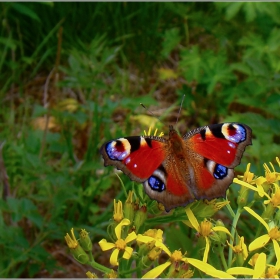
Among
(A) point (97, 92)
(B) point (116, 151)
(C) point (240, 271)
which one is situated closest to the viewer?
(C) point (240, 271)

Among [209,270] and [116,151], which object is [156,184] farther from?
[209,270]

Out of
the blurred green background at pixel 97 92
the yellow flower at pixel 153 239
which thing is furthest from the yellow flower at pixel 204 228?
the blurred green background at pixel 97 92

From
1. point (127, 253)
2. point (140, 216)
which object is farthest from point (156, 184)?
point (127, 253)

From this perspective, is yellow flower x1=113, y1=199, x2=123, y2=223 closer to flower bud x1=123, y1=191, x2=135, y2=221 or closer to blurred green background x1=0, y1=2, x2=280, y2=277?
flower bud x1=123, y1=191, x2=135, y2=221

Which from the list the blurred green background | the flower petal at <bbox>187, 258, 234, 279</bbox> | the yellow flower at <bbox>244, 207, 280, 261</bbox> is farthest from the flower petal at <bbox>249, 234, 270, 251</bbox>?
the blurred green background

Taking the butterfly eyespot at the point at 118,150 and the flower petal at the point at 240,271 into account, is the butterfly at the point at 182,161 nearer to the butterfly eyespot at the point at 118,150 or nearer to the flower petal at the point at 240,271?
the butterfly eyespot at the point at 118,150

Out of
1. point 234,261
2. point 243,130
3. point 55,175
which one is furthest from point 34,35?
point 234,261

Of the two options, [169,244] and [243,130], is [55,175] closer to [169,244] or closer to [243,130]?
[169,244]
